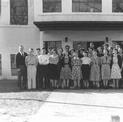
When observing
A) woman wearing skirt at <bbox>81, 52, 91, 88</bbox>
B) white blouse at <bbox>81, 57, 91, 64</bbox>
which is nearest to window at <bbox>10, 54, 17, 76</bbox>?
woman wearing skirt at <bbox>81, 52, 91, 88</bbox>

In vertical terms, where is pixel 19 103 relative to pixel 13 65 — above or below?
below

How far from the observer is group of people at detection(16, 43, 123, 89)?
57.6ft

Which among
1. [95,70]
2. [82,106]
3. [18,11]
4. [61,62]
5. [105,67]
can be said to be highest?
[18,11]

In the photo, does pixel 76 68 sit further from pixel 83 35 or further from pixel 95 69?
pixel 83 35

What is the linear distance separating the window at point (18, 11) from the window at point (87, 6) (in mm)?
3152

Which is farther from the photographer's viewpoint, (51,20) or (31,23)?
(31,23)

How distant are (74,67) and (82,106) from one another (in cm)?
461

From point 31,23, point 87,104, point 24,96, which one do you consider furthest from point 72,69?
point 31,23

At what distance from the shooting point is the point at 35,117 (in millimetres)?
11344

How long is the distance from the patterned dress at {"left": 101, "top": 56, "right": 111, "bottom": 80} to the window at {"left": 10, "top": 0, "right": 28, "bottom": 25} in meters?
8.36

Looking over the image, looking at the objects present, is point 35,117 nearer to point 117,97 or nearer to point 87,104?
point 87,104

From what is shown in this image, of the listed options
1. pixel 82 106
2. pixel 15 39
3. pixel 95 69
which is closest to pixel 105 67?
pixel 95 69

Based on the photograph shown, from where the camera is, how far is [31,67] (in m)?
17.8

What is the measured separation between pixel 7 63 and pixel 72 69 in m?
7.65
